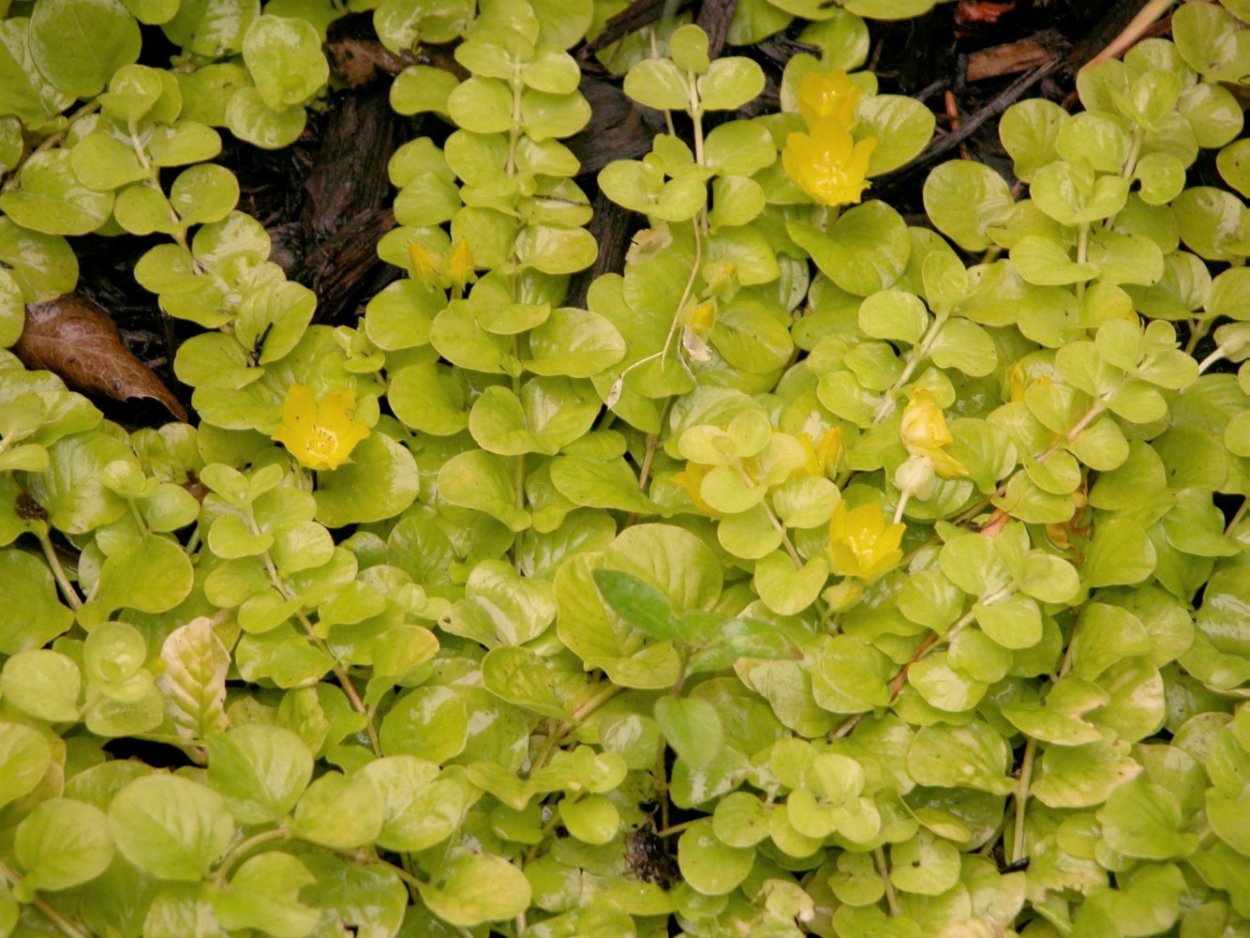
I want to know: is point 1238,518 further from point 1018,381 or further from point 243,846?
point 243,846

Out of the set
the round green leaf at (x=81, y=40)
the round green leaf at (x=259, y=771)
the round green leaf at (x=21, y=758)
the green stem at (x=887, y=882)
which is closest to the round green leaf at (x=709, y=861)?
the green stem at (x=887, y=882)

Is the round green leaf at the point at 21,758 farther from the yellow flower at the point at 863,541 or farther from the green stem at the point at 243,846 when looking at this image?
the yellow flower at the point at 863,541

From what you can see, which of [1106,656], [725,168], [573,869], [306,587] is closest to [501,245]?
[725,168]

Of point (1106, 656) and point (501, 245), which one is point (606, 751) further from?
point (501, 245)

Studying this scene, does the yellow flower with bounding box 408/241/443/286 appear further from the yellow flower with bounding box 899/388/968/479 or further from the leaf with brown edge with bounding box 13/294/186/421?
the yellow flower with bounding box 899/388/968/479

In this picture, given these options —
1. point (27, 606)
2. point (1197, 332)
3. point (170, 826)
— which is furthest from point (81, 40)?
point (1197, 332)

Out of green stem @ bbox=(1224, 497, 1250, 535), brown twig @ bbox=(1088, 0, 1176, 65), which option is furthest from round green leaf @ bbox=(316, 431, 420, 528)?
brown twig @ bbox=(1088, 0, 1176, 65)
